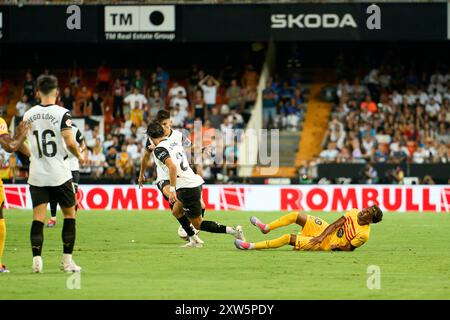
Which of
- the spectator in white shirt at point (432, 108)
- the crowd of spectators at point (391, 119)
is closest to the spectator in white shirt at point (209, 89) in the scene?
the crowd of spectators at point (391, 119)

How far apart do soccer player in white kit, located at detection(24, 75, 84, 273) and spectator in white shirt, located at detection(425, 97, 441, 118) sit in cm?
2301

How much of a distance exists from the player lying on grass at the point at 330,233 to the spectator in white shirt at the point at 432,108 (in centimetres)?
1852

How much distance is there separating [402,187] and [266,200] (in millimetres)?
3864

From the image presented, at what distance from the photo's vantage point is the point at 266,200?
30.0 m

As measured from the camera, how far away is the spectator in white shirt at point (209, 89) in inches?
1398

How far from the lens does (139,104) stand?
35.2 meters

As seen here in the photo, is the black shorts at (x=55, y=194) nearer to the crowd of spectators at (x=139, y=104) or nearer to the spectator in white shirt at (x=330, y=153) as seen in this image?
the crowd of spectators at (x=139, y=104)

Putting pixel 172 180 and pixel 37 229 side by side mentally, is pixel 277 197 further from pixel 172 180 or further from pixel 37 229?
pixel 37 229

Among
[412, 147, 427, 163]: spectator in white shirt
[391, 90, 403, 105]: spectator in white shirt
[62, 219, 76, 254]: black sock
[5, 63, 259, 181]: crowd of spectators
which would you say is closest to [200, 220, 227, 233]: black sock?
[62, 219, 76, 254]: black sock

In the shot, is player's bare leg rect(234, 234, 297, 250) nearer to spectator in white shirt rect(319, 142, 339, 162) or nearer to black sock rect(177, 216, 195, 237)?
black sock rect(177, 216, 195, 237)

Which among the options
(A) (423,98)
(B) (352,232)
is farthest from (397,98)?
(B) (352,232)

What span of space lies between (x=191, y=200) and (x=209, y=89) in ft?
62.5

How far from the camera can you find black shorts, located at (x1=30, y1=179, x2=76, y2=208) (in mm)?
13016

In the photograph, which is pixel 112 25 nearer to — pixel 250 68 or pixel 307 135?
pixel 250 68
